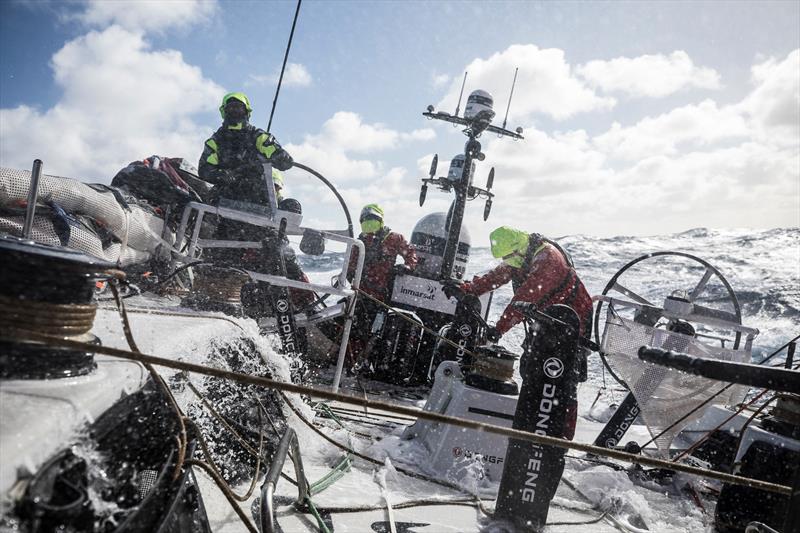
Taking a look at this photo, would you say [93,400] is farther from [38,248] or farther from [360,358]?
[360,358]

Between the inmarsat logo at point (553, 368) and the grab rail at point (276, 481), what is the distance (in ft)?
4.70

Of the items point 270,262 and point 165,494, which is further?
point 270,262

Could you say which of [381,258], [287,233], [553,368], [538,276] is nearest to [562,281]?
[538,276]

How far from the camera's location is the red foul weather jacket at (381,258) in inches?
309

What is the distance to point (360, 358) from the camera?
693 centimetres

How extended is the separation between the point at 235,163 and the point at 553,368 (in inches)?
150

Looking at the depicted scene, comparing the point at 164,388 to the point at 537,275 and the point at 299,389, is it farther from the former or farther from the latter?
the point at 537,275

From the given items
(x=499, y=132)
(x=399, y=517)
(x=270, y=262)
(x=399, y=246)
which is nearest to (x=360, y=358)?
(x=399, y=246)

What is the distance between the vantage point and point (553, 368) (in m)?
2.80

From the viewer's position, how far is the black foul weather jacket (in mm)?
5059

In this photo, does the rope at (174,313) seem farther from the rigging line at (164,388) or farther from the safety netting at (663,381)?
the safety netting at (663,381)

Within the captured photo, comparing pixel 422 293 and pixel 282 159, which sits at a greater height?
pixel 282 159

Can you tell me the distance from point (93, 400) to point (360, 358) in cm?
573

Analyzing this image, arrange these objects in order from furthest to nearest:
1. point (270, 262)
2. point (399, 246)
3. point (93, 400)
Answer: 1. point (399, 246)
2. point (270, 262)
3. point (93, 400)
